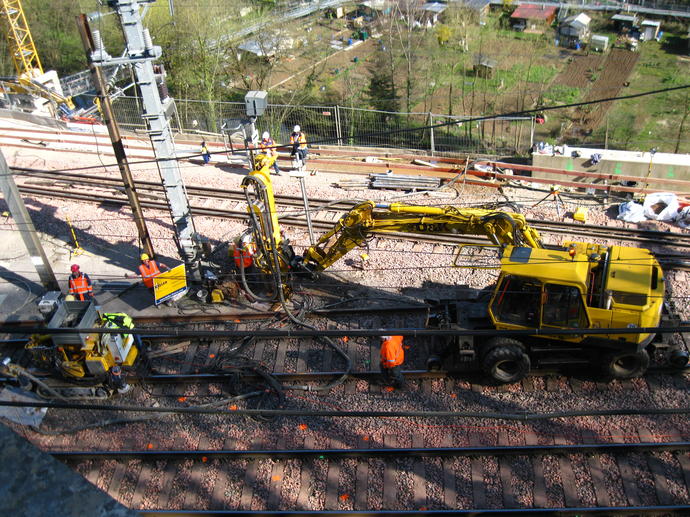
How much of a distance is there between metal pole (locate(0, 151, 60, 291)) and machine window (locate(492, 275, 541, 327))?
1040 centimetres

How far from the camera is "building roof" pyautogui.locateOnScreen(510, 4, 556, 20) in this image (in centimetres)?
4725

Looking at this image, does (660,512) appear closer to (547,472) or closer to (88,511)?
(547,472)

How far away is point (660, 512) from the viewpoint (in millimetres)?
9805

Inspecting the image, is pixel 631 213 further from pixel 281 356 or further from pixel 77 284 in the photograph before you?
pixel 77 284

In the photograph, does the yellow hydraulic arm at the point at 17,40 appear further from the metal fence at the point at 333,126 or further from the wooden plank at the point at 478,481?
the wooden plank at the point at 478,481

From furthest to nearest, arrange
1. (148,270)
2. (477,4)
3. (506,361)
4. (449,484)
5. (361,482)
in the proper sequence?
1. (477,4)
2. (148,270)
3. (506,361)
4. (361,482)
5. (449,484)

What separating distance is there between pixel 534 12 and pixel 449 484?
44.8 meters

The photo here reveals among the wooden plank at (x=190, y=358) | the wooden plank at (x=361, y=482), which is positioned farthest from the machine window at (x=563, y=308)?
the wooden plank at (x=190, y=358)

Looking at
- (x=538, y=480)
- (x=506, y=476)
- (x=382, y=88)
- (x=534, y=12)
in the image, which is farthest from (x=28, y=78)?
(x=534, y=12)

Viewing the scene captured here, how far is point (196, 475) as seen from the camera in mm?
11000

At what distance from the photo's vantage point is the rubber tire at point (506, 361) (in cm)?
1166

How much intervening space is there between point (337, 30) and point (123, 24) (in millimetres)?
37226

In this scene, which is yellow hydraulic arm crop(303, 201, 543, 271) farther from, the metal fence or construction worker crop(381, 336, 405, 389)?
the metal fence

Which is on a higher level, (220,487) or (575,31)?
(220,487)
